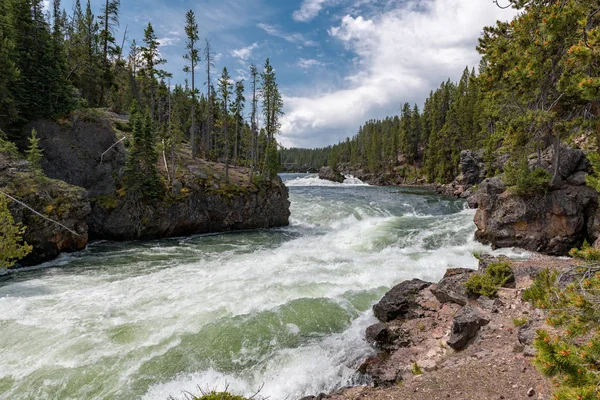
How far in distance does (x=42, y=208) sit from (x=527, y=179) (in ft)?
89.8

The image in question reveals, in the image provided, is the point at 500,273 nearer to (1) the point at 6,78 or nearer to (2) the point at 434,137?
(1) the point at 6,78

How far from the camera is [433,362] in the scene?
748 cm

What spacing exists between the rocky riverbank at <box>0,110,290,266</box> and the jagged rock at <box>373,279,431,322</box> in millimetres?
17741

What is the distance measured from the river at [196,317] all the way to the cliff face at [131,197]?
8.55 ft

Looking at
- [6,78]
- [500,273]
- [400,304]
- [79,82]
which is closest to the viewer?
[500,273]

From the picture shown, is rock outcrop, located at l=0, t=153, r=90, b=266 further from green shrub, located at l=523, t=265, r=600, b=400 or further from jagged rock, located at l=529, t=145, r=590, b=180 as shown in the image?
jagged rock, located at l=529, t=145, r=590, b=180

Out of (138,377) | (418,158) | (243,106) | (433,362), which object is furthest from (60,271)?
(418,158)

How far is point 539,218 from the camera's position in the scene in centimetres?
1708

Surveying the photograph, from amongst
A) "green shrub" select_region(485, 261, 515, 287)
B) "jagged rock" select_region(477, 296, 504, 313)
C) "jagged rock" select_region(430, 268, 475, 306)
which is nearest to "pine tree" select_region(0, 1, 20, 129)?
"jagged rock" select_region(430, 268, 475, 306)

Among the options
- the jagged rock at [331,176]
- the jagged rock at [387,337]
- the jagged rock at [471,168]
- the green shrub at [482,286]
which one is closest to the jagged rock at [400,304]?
the jagged rock at [387,337]

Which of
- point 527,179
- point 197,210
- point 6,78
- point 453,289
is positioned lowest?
point 453,289

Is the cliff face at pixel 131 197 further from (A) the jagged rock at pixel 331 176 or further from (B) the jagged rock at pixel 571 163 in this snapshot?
(A) the jagged rock at pixel 331 176

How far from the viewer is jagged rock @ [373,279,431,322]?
10219 millimetres

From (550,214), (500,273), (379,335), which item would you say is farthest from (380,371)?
(550,214)
